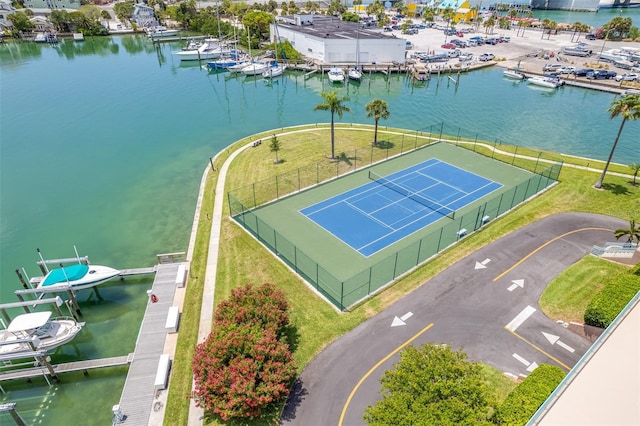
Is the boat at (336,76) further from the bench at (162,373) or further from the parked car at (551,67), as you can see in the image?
the bench at (162,373)

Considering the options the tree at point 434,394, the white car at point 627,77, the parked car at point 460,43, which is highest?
the parked car at point 460,43

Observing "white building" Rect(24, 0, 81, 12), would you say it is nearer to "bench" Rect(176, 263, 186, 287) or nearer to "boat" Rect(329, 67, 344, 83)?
"boat" Rect(329, 67, 344, 83)

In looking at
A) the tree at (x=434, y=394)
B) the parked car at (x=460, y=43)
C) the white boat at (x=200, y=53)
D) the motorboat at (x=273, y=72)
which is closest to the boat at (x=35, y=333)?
the tree at (x=434, y=394)

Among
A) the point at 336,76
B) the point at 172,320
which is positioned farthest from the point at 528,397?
the point at 336,76

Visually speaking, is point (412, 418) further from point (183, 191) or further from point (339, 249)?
point (183, 191)

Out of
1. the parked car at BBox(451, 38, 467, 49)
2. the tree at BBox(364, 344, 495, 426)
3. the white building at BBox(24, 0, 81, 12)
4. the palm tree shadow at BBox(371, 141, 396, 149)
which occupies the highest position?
the white building at BBox(24, 0, 81, 12)

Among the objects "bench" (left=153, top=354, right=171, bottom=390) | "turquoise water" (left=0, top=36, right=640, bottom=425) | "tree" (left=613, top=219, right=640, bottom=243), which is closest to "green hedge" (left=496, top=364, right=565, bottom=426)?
"tree" (left=613, top=219, right=640, bottom=243)

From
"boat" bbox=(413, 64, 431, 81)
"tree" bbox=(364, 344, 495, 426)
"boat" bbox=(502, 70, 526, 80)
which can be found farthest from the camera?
"boat" bbox=(413, 64, 431, 81)
